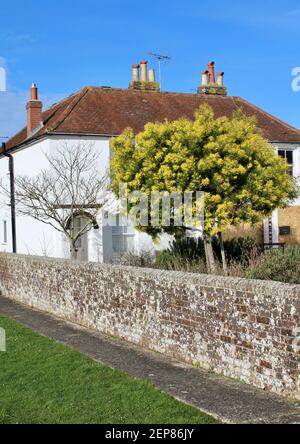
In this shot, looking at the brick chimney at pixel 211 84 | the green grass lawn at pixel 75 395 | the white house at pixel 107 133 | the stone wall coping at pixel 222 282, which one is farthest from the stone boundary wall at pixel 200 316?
the brick chimney at pixel 211 84

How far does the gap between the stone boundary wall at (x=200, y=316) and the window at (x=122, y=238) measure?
10.8 metres

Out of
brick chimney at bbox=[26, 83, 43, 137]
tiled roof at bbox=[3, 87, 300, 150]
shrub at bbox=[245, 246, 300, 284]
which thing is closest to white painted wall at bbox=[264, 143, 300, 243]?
tiled roof at bbox=[3, 87, 300, 150]

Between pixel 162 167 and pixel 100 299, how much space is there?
5.27 m

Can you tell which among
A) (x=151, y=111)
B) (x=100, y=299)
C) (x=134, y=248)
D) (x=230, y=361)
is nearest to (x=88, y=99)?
(x=151, y=111)

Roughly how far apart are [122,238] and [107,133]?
4.20 m

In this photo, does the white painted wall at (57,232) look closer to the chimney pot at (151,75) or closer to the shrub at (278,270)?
the chimney pot at (151,75)

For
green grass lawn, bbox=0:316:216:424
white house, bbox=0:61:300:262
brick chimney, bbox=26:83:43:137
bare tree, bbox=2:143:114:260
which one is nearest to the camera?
green grass lawn, bbox=0:316:216:424

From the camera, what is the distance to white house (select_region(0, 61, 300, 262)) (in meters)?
23.3

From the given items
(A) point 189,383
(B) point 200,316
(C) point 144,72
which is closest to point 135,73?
(C) point 144,72

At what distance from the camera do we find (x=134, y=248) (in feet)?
78.4

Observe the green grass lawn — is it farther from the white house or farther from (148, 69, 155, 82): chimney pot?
(148, 69, 155, 82): chimney pot

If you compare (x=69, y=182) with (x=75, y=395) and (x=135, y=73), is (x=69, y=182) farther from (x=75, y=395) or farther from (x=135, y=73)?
(x=75, y=395)

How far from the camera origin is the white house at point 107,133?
2328cm

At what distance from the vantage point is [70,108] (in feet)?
80.3
